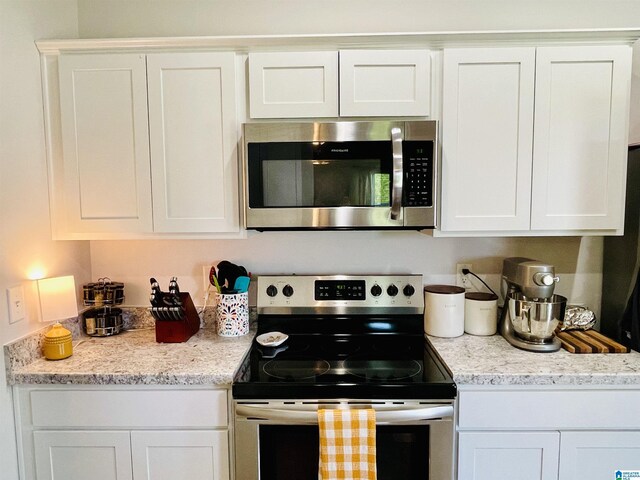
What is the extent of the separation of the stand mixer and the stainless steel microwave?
44 cm

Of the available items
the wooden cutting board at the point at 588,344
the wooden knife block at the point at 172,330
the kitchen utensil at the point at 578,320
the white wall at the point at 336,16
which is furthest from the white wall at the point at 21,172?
the kitchen utensil at the point at 578,320

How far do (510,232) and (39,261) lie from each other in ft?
6.39

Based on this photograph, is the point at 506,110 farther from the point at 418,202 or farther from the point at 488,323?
the point at 488,323

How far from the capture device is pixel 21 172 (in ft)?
5.07

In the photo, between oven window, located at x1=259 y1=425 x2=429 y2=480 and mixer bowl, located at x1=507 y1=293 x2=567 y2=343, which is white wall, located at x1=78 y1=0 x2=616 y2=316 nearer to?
mixer bowl, located at x1=507 y1=293 x2=567 y2=343

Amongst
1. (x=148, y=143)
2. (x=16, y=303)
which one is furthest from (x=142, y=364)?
(x=148, y=143)

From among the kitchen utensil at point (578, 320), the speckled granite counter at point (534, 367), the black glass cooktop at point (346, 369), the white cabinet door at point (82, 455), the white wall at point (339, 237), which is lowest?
the white cabinet door at point (82, 455)

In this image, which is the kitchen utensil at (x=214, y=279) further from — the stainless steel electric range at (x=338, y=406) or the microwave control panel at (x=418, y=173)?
the microwave control panel at (x=418, y=173)

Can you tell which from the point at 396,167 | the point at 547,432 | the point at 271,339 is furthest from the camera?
the point at 271,339

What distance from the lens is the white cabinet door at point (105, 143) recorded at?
1632 mm

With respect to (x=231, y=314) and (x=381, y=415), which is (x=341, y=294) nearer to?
(x=231, y=314)

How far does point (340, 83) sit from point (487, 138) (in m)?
0.63

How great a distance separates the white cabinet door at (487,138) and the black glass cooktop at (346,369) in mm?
589

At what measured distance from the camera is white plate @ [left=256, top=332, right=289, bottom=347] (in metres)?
1.74
